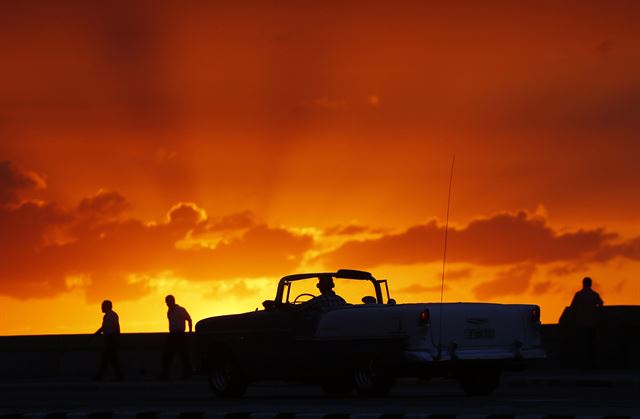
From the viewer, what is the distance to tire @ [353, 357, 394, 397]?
22.2m

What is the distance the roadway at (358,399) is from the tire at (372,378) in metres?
0.16

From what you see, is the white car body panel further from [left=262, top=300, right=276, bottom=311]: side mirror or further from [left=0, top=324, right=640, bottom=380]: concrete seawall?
[left=0, top=324, right=640, bottom=380]: concrete seawall

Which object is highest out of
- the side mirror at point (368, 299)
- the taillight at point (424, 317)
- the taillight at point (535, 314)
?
the side mirror at point (368, 299)

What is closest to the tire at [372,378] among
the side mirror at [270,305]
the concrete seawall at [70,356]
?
the side mirror at [270,305]

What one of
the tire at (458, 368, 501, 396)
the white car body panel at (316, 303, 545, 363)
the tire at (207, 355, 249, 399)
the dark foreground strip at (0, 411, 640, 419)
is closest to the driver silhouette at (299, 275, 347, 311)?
the white car body panel at (316, 303, 545, 363)

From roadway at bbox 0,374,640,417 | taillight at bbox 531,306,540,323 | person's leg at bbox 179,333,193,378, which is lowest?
roadway at bbox 0,374,640,417

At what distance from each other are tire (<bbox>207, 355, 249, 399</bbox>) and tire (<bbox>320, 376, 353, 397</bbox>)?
125cm

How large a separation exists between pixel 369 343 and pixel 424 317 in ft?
3.20

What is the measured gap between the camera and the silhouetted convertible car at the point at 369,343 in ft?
71.6

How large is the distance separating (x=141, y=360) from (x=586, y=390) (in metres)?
16.6

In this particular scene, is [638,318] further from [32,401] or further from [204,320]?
[32,401]

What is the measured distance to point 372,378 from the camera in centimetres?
2245

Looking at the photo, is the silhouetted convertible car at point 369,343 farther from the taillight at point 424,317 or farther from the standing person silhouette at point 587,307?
the standing person silhouette at point 587,307

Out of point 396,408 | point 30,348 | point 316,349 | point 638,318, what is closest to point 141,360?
point 30,348
